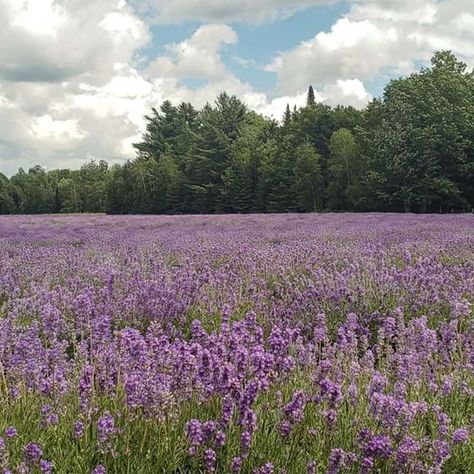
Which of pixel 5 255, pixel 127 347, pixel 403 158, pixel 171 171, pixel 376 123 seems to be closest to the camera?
pixel 127 347

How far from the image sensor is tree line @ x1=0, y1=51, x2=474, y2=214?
117 ft

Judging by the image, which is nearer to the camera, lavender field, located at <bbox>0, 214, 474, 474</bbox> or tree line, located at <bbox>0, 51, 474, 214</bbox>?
lavender field, located at <bbox>0, 214, 474, 474</bbox>

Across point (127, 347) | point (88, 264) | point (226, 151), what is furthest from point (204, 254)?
point (226, 151)

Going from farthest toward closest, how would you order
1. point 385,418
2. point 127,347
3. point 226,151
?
point 226,151
point 127,347
point 385,418

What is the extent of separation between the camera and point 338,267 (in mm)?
7664

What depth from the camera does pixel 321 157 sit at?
48500mm

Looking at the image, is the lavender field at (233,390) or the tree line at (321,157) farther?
the tree line at (321,157)

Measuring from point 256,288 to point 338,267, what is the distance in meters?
1.61

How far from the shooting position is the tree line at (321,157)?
3581 centimetres

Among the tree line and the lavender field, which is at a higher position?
the tree line

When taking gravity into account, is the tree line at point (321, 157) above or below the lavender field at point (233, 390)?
above

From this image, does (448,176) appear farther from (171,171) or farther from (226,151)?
(171,171)

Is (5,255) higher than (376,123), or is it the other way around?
(376,123)

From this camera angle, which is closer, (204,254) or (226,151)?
(204,254)
